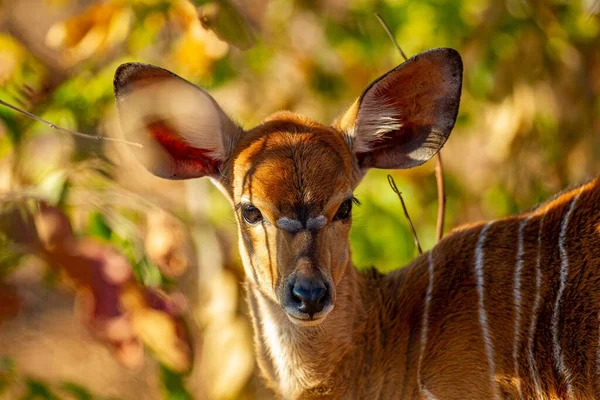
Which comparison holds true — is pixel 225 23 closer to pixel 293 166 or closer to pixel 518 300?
pixel 293 166

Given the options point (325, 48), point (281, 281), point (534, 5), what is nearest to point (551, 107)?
point (534, 5)

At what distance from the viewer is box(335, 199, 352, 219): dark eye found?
358 cm

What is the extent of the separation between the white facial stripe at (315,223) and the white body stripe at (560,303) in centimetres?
81

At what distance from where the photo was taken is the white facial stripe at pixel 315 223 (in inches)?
136

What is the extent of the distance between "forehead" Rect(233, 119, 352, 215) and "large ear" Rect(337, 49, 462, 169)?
0.13 metres

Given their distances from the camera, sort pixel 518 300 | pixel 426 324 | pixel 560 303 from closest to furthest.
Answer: pixel 560 303 < pixel 518 300 < pixel 426 324

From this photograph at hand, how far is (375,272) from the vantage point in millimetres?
4023

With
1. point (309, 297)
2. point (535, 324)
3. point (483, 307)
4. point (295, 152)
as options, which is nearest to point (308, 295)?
point (309, 297)

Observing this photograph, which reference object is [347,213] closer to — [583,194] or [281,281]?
[281,281]

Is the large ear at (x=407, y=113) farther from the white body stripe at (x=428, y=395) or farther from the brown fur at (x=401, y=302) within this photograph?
the white body stripe at (x=428, y=395)

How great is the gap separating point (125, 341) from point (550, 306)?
1483 millimetres

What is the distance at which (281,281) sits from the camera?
344 centimetres

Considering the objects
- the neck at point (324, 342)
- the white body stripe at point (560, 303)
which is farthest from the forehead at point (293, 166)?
the white body stripe at point (560, 303)

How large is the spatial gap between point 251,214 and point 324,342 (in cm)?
52
